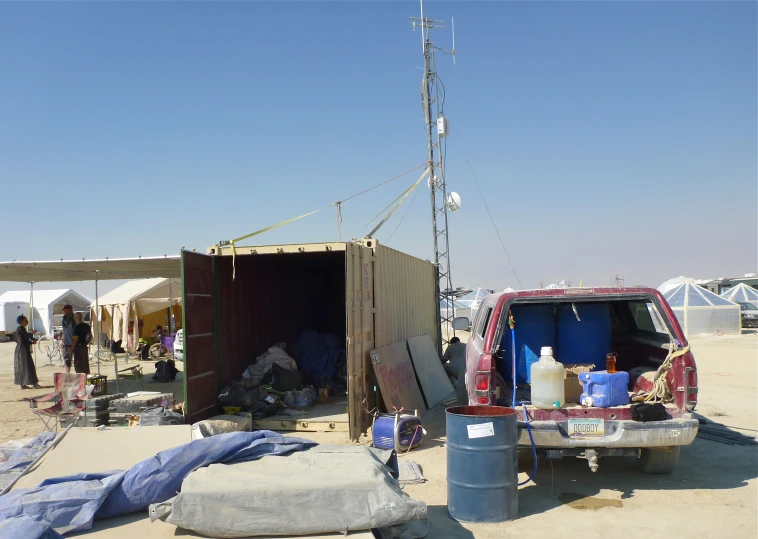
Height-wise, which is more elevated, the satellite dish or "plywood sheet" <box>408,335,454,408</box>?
the satellite dish

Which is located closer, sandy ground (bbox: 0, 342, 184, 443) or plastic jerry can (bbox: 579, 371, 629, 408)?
plastic jerry can (bbox: 579, 371, 629, 408)

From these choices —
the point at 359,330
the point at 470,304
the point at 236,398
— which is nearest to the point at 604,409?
the point at 359,330

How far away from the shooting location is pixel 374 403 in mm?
8750

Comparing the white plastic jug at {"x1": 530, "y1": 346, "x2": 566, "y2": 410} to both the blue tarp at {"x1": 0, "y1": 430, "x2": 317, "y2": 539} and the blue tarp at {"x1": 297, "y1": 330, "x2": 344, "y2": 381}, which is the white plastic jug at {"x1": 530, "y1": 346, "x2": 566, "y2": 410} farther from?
the blue tarp at {"x1": 297, "y1": 330, "x2": 344, "y2": 381}

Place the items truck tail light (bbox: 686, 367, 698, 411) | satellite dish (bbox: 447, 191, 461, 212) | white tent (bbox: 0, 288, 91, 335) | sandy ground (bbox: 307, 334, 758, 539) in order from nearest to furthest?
1. sandy ground (bbox: 307, 334, 758, 539)
2. truck tail light (bbox: 686, 367, 698, 411)
3. satellite dish (bbox: 447, 191, 461, 212)
4. white tent (bbox: 0, 288, 91, 335)

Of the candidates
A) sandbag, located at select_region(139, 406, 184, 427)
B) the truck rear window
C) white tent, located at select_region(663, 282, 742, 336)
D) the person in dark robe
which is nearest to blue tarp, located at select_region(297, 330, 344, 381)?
sandbag, located at select_region(139, 406, 184, 427)

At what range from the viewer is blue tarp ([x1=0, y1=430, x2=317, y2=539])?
411cm

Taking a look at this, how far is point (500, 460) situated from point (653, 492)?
1.80 metres

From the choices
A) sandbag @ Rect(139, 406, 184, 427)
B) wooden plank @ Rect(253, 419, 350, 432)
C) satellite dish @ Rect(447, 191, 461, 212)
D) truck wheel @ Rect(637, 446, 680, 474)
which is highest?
satellite dish @ Rect(447, 191, 461, 212)

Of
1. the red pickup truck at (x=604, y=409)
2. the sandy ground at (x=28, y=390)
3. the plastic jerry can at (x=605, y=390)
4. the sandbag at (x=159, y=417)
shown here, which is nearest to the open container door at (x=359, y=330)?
the red pickup truck at (x=604, y=409)

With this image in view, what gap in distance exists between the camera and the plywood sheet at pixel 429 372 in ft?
35.3

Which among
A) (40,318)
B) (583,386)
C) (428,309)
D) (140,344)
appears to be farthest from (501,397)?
(40,318)

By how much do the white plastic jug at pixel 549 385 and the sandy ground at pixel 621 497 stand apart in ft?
2.96

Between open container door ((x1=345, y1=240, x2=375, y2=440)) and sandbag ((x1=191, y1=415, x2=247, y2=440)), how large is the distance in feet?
5.02
